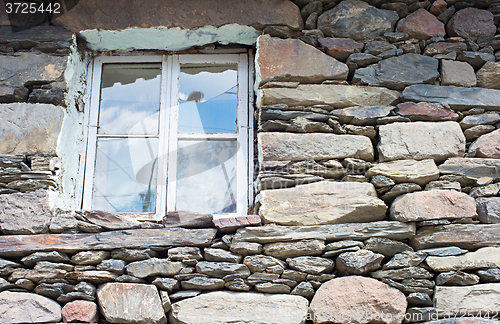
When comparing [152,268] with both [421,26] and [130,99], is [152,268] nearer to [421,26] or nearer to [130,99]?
[130,99]

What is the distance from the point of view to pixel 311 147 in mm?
2260

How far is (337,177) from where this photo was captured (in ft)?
7.36

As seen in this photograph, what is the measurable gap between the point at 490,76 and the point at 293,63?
1.22 meters

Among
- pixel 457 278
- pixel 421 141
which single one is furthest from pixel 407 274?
pixel 421 141

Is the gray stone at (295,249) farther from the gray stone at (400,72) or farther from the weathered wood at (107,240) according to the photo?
the gray stone at (400,72)

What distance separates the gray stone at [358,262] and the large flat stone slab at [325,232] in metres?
0.09

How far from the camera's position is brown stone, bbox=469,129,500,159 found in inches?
89.4

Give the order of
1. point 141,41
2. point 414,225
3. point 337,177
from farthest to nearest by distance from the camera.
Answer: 1. point 141,41
2. point 337,177
3. point 414,225

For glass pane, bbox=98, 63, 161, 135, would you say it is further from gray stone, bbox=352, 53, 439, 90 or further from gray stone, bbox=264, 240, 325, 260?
gray stone, bbox=352, 53, 439, 90

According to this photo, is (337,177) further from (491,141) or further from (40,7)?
(40,7)

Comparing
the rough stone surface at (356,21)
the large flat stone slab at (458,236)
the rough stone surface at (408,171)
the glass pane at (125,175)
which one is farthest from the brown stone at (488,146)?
the glass pane at (125,175)

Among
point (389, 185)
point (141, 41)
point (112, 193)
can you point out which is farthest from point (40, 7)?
point (389, 185)

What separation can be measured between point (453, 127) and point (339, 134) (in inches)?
26.1

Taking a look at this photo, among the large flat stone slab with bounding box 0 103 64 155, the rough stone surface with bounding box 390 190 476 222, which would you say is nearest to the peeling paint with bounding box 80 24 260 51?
the large flat stone slab with bounding box 0 103 64 155
